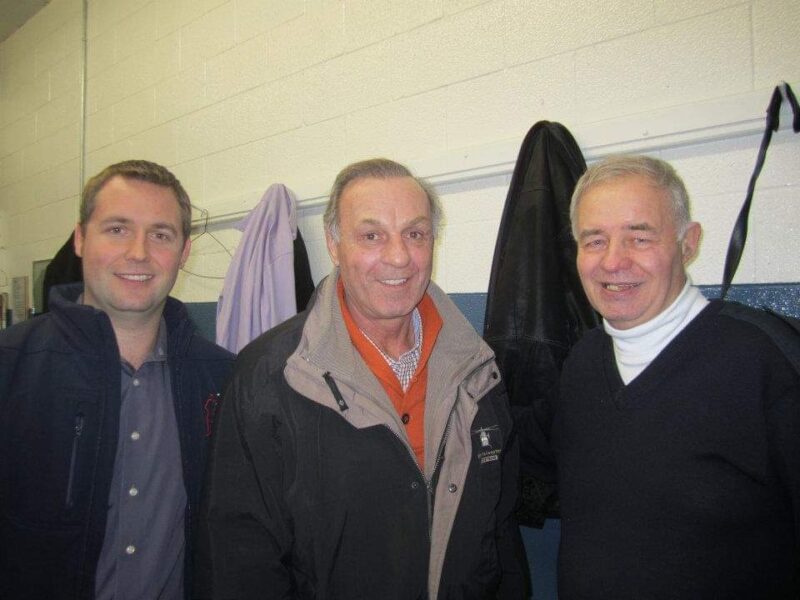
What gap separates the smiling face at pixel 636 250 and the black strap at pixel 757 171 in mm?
171

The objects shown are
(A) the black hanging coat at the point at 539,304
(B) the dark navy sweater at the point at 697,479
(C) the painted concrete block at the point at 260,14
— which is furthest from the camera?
(C) the painted concrete block at the point at 260,14

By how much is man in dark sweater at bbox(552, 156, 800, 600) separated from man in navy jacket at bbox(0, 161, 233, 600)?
0.92 metres

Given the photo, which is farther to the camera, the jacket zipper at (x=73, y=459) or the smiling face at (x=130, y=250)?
the smiling face at (x=130, y=250)

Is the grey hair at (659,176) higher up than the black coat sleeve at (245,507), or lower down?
higher up

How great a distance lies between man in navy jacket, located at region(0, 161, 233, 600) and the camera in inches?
40.5

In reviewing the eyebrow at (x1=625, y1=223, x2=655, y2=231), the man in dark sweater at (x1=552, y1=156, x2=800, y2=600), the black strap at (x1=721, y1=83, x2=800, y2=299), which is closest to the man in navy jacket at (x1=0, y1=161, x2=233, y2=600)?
the man in dark sweater at (x1=552, y1=156, x2=800, y2=600)

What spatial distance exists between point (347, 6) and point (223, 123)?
91 cm

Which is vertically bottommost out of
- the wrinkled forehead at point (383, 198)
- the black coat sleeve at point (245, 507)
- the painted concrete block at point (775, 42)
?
the black coat sleeve at point (245, 507)

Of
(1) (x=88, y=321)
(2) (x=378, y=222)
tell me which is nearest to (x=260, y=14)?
(2) (x=378, y=222)

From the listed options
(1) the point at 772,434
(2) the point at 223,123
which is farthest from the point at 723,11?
(2) the point at 223,123

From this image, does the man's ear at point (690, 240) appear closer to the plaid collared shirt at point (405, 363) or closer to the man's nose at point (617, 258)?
the man's nose at point (617, 258)

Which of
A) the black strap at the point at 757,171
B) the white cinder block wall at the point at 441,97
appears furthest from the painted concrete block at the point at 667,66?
the black strap at the point at 757,171

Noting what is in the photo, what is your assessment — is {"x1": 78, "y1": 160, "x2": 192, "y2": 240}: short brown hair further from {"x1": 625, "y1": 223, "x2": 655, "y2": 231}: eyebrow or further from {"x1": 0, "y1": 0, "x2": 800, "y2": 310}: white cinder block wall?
{"x1": 625, "y1": 223, "x2": 655, "y2": 231}: eyebrow

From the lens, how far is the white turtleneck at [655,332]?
1.04 m
